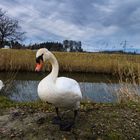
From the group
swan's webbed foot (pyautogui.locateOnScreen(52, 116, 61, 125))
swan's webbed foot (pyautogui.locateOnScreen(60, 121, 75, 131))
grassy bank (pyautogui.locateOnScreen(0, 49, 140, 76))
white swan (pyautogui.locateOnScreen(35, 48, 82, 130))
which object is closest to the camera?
white swan (pyautogui.locateOnScreen(35, 48, 82, 130))

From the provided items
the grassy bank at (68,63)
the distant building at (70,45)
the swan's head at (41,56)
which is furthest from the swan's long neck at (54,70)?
the distant building at (70,45)

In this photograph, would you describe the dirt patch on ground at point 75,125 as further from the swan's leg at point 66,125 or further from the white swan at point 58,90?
the white swan at point 58,90

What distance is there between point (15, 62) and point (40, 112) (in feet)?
40.0

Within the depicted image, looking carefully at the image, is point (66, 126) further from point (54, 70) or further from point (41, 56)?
point (41, 56)

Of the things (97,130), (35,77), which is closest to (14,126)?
(97,130)

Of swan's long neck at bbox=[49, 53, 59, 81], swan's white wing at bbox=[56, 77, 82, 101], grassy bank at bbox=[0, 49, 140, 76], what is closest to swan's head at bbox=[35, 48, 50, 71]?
swan's long neck at bbox=[49, 53, 59, 81]

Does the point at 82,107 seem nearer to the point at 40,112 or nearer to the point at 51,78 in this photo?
the point at 40,112

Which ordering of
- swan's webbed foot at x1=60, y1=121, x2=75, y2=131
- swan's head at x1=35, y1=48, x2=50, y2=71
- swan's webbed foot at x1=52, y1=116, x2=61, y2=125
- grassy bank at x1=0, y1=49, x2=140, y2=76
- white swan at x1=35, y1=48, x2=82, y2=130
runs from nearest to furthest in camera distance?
1. white swan at x1=35, y1=48, x2=82, y2=130
2. swan's head at x1=35, y1=48, x2=50, y2=71
3. swan's webbed foot at x1=60, y1=121, x2=75, y2=131
4. swan's webbed foot at x1=52, y1=116, x2=61, y2=125
5. grassy bank at x1=0, y1=49, x2=140, y2=76

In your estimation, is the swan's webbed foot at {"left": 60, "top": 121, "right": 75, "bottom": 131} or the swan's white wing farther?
the swan's webbed foot at {"left": 60, "top": 121, "right": 75, "bottom": 131}

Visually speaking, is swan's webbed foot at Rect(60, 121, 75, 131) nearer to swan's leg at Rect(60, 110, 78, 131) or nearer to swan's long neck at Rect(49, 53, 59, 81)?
swan's leg at Rect(60, 110, 78, 131)

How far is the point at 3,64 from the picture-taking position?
56.0ft

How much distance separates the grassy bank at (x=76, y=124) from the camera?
192 inches

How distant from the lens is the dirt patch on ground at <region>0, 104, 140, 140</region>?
15.9ft

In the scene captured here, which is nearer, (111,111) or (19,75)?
(111,111)
